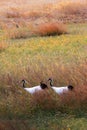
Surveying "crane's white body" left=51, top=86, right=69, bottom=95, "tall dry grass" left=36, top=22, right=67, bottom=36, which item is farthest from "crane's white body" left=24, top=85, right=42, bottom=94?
"tall dry grass" left=36, top=22, right=67, bottom=36

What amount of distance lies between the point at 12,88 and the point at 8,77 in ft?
1.31

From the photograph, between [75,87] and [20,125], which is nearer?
[20,125]

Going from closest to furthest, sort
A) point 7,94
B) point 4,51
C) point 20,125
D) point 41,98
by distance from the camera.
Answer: point 20,125, point 41,98, point 7,94, point 4,51

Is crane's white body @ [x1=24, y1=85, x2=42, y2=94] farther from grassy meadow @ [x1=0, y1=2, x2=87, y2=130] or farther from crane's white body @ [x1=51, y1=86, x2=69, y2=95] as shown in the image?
crane's white body @ [x1=51, y1=86, x2=69, y2=95]

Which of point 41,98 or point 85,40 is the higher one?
point 85,40

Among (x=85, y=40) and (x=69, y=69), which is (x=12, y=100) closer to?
(x=69, y=69)

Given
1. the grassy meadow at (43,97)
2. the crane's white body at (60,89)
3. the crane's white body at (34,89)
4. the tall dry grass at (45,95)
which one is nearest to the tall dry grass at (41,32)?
the grassy meadow at (43,97)

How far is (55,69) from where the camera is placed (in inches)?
400

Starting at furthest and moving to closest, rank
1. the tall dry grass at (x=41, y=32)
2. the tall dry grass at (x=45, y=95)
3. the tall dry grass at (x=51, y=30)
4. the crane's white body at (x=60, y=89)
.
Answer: the tall dry grass at (x=51, y=30) < the tall dry grass at (x=41, y=32) < the crane's white body at (x=60, y=89) < the tall dry grass at (x=45, y=95)

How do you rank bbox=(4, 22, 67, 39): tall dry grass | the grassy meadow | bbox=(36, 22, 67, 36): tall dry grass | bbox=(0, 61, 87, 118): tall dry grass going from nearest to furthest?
the grassy meadow, bbox=(0, 61, 87, 118): tall dry grass, bbox=(4, 22, 67, 39): tall dry grass, bbox=(36, 22, 67, 36): tall dry grass

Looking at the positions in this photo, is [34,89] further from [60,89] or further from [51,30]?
[51,30]

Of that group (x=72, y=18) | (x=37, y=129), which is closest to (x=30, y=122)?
(x=37, y=129)

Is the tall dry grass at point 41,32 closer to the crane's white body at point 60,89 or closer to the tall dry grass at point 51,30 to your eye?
the tall dry grass at point 51,30

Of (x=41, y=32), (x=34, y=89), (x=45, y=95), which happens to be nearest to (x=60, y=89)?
(x=45, y=95)
